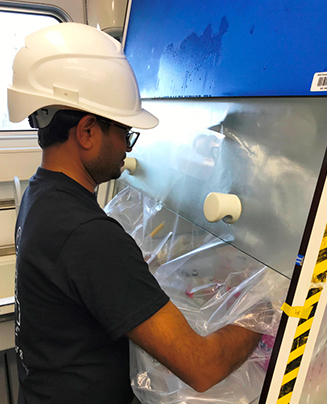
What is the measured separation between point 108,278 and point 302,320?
369 millimetres

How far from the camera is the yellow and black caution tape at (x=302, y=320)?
0.54 m

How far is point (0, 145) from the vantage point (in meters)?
2.11

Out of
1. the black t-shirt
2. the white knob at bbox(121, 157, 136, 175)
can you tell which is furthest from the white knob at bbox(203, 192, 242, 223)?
the white knob at bbox(121, 157, 136, 175)

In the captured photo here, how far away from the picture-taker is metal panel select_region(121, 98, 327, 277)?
27.4 inches

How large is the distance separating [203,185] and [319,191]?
50cm

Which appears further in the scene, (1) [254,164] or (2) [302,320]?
(1) [254,164]

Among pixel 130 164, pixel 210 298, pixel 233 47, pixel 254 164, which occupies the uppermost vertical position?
pixel 233 47

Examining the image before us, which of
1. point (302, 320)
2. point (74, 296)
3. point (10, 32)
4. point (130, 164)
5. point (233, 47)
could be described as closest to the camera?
point (302, 320)

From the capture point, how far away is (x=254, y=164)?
2.68ft

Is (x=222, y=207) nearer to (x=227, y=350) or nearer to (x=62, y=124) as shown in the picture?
(x=227, y=350)

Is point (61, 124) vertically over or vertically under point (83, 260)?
over

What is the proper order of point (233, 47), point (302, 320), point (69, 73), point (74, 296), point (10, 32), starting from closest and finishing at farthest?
point (302, 320), point (74, 296), point (69, 73), point (233, 47), point (10, 32)

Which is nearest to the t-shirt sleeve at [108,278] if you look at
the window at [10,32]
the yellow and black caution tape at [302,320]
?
the yellow and black caution tape at [302,320]

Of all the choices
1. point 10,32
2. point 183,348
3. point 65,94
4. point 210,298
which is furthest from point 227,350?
point 10,32
